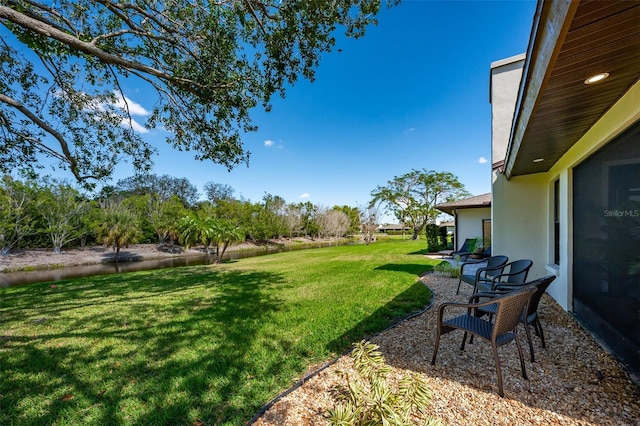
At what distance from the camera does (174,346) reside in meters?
3.26

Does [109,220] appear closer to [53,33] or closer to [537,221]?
[53,33]

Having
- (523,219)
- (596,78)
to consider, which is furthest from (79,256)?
(596,78)

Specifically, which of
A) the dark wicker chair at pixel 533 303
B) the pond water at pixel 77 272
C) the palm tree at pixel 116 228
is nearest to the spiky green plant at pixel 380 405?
the dark wicker chair at pixel 533 303

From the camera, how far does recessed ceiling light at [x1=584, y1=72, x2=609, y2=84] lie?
1.96 metres

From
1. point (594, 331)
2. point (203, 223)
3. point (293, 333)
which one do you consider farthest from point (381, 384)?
point (203, 223)

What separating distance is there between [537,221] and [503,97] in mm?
3252

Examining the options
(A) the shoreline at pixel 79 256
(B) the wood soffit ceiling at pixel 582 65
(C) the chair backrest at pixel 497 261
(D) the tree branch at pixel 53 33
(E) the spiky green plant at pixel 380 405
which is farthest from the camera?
(A) the shoreline at pixel 79 256

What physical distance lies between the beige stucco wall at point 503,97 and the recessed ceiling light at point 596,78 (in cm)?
510

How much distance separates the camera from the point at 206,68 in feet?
16.2

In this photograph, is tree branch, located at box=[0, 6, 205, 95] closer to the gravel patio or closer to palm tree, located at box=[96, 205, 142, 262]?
the gravel patio

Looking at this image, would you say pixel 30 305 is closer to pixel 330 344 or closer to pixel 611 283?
pixel 330 344

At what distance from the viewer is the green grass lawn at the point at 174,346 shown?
212cm

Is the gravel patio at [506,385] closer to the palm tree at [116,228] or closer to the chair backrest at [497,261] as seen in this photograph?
the chair backrest at [497,261]

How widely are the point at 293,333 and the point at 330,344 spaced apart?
24.6 inches
